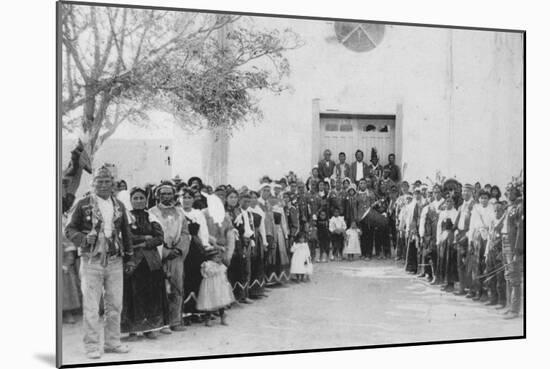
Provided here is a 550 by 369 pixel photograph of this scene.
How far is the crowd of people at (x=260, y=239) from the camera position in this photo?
717cm

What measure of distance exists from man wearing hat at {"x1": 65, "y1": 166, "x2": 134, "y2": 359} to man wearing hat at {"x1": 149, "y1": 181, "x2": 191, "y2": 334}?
29cm

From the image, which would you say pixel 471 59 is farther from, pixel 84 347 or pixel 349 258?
pixel 84 347

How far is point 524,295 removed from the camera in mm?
8469

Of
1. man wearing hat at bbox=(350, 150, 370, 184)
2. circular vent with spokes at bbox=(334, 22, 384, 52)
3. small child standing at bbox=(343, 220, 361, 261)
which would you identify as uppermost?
circular vent with spokes at bbox=(334, 22, 384, 52)

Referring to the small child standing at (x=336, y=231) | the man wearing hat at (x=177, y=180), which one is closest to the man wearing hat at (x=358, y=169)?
the small child standing at (x=336, y=231)

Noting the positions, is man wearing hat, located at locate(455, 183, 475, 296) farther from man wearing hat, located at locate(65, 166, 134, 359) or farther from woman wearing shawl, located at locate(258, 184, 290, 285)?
man wearing hat, located at locate(65, 166, 134, 359)

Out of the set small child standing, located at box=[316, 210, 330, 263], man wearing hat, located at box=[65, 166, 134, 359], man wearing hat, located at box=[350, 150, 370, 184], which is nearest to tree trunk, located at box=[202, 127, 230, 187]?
man wearing hat, located at box=[65, 166, 134, 359]

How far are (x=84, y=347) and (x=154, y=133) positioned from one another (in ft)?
5.75

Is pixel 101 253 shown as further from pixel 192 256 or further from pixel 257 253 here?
pixel 257 253

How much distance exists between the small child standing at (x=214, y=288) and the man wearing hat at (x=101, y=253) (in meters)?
0.62

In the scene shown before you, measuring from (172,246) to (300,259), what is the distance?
1.11m

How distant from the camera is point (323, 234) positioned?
25.8 feet

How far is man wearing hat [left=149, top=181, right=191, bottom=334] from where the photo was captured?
7.35 metres

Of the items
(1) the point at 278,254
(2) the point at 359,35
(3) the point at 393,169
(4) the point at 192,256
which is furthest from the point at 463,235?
(4) the point at 192,256
